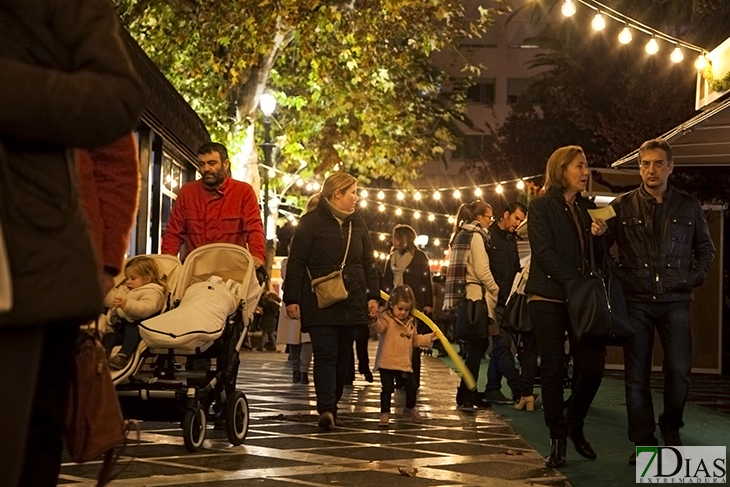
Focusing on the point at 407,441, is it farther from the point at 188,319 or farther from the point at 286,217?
the point at 286,217

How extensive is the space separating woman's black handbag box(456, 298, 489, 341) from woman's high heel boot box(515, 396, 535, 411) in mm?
714

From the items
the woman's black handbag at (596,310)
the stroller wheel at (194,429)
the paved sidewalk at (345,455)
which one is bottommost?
the paved sidewalk at (345,455)

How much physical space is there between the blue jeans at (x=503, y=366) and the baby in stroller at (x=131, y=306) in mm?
4703

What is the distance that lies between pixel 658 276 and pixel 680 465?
3.89ft

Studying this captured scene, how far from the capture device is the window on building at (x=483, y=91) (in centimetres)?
7219

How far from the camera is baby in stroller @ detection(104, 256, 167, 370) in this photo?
26.4ft

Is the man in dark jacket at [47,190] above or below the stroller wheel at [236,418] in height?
above

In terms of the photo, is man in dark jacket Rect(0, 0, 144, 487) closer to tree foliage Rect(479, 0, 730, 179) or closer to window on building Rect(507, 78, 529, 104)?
tree foliage Rect(479, 0, 730, 179)

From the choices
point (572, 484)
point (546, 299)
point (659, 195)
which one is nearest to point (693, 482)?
point (572, 484)

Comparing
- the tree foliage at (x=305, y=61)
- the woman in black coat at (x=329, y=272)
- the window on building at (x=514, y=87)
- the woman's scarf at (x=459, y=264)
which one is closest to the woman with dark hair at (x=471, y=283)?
the woman's scarf at (x=459, y=264)

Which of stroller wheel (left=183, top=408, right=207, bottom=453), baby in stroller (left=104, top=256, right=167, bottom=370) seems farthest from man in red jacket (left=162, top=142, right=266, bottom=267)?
stroller wheel (left=183, top=408, right=207, bottom=453)

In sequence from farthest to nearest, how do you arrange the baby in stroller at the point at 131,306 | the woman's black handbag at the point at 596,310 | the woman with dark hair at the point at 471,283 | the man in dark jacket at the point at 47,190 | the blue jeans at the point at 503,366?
the blue jeans at the point at 503,366
the woman with dark hair at the point at 471,283
the baby in stroller at the point at 131,306
the woman's black handbag at the point at 596,310
the man in dark jacket at the point at 47,190

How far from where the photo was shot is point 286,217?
4478cm

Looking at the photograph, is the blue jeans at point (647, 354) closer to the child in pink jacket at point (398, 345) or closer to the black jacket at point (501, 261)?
the child in pink jacket at point (398, 345)
